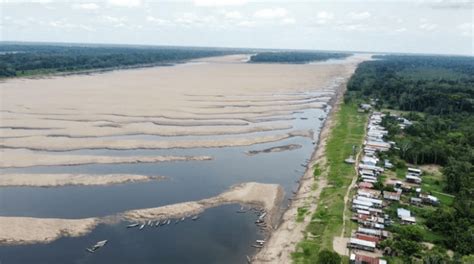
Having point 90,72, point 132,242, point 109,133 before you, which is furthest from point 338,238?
point 90,72

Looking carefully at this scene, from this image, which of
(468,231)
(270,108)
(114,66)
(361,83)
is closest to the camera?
(468,231)

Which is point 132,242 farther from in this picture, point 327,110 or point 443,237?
point 327,110

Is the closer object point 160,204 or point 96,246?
point 96,246

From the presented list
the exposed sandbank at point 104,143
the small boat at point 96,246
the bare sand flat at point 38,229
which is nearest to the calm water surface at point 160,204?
the small boat at point 96,246

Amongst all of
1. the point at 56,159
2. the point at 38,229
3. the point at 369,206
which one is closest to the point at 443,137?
the point at 369,206

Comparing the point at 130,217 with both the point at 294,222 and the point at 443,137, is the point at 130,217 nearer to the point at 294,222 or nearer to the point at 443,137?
the point at 294,222

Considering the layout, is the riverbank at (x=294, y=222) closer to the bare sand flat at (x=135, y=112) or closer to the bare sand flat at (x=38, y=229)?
the bare sand flat at (x=135, y=112)

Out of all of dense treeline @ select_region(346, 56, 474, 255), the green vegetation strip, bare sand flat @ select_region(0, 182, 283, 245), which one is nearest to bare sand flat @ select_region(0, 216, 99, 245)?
bare sand flat @ select_region(0, 182, 283, 245)
